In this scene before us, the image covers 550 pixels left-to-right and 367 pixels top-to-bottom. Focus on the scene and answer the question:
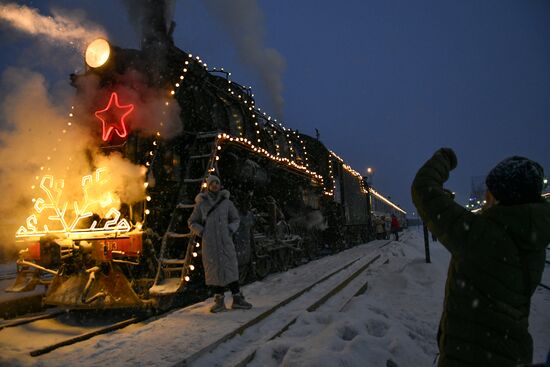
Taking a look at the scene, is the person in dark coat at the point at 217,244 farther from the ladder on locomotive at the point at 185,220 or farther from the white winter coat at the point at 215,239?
the ladder on locomotive at the point at 185,220

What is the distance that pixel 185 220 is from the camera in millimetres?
5957

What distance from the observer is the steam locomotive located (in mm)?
4875

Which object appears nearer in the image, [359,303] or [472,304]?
[472,304]

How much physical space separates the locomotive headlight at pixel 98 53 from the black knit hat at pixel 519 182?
5.39 m

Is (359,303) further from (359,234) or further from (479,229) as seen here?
(359,234)

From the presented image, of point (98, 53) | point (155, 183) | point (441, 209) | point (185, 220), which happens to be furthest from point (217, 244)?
point (441, 209)

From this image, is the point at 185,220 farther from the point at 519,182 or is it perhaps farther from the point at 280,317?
the point at 519,182

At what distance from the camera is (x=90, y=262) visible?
502cm

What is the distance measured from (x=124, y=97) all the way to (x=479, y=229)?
16.6ft

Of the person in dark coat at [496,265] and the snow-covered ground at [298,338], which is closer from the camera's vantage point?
the person in dark coat at [496,265]

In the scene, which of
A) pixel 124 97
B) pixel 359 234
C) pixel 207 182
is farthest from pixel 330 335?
pixel 359 234

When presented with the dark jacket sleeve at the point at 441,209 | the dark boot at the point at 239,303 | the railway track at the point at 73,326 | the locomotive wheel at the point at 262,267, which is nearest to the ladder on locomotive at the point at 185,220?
the railway track at the point at 73,326

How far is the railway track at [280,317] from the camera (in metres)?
3.26

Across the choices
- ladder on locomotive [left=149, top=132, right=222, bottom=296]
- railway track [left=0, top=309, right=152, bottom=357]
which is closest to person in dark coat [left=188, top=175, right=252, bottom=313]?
ladder on locomotive [left=149, top=132, right=222, bottom=296]
